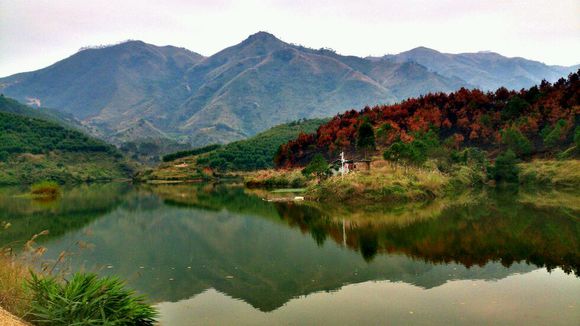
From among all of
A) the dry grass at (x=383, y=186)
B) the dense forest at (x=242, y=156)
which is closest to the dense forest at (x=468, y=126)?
the dry grass at (x=383, y=186)

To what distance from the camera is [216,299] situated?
18891 mm

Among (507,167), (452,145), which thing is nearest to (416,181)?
(507,167)

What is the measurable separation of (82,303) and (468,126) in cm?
8195

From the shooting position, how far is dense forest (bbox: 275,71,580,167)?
7125 cm

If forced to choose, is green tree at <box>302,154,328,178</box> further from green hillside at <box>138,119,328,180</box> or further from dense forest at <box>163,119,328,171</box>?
dense forest at <box>163,119,328,171</box>

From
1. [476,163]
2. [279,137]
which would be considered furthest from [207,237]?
[279,137]

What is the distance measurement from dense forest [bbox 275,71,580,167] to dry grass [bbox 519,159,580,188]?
7.79 feet

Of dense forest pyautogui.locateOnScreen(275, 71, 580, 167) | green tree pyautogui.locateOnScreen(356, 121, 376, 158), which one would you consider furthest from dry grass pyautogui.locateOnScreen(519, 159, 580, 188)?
Answer: green tree pyautogui.locateOnScreen(356, 121, 376, 158)

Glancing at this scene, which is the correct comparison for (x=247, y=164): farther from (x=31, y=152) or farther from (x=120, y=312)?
(x=120, y=312)

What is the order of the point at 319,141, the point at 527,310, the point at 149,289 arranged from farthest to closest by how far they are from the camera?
the point at 319,141
the point at 149,289
the point at 527,310

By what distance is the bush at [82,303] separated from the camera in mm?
12328

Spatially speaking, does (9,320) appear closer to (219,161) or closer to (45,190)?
(45,190)

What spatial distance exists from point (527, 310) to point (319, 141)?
74839 mm

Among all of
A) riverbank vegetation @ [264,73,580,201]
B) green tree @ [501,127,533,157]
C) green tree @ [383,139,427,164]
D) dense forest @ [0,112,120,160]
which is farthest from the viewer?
dense forest @ [0,112,120,160]
